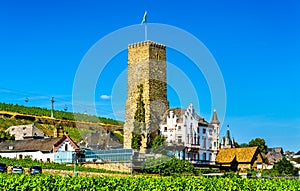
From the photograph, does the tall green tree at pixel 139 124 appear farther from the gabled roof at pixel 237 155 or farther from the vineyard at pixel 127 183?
the vineyard at pixel 127 183

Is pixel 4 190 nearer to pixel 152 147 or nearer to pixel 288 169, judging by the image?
pixel 152 147

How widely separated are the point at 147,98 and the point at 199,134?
32.6 feet

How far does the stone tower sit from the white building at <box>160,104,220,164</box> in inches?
85.6

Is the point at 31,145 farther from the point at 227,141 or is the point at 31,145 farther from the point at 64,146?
the point at 227,141

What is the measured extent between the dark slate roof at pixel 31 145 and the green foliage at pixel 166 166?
18097 mm

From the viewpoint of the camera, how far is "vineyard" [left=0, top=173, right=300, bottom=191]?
75.5 feet

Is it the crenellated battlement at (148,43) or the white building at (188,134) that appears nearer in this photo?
the white building at (188,134)

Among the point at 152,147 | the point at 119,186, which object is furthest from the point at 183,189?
the point at 152,147

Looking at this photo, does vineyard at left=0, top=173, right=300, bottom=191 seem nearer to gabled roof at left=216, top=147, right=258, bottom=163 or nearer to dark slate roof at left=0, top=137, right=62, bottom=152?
dark slate roof at left=0, top=137, right=62, bottom=152

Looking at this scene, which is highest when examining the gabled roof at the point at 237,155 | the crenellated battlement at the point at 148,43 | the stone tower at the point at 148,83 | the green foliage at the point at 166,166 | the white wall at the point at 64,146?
the crenellated battlement at the point at 148,43

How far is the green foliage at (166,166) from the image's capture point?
58.7 meters

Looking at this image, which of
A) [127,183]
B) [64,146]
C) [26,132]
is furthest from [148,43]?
[127,183]

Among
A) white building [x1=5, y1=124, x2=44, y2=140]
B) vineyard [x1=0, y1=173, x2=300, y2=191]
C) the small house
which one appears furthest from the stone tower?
vineyard [x1=0, y1=173, x2=300, y2=191]

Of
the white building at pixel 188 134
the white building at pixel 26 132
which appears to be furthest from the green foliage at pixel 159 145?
the white building at pixel 26 132
